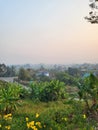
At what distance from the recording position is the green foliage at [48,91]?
15.6 m

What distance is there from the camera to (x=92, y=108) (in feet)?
33.0

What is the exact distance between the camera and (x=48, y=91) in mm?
15516

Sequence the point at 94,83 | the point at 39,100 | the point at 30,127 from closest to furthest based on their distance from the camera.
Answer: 1. the point at 30,127
2. the point at 94,83
3. the point at 39,100

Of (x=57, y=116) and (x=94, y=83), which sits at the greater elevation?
(x=94, y=83)

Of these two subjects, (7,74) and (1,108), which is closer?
(1,108)

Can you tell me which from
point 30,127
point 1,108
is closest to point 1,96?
point 1,108

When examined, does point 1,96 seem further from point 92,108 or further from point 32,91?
point 32,91

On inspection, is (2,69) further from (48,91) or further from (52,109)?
(52,109)

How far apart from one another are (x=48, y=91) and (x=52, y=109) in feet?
13.4

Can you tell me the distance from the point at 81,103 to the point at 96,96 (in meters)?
0.82

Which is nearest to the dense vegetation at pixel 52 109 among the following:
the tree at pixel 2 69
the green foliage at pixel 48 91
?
the green foliage at pixel 48 91

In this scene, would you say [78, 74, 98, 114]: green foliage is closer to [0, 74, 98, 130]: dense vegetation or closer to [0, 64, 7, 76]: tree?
[0, 74, 98, 130]: dense vegetation

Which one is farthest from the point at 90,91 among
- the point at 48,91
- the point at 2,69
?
the point at 2,69

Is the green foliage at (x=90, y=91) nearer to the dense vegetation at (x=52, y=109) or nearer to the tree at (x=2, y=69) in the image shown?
the dense vegetation at (x=52, y=109)
